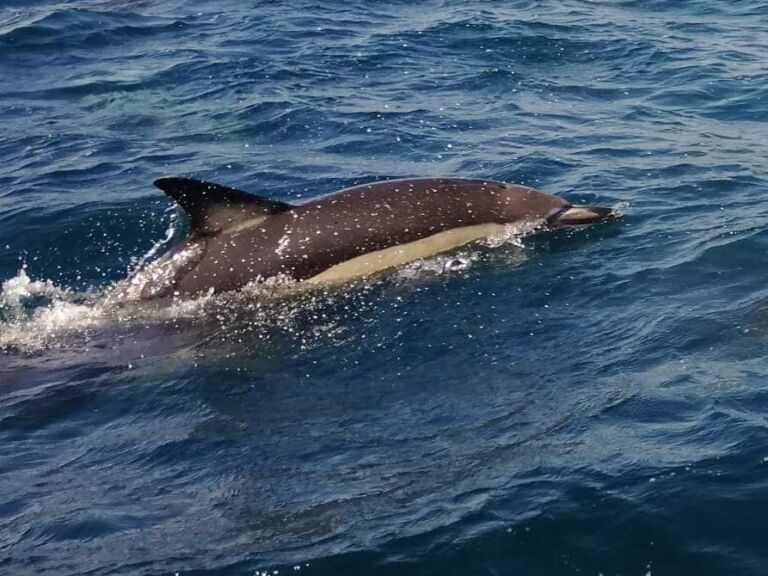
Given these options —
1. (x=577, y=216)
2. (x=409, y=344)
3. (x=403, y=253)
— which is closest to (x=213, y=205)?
(x=403, y=253)

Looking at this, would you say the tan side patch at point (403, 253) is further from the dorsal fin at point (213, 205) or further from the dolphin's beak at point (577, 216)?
the dorsal fin at point (213, 205)

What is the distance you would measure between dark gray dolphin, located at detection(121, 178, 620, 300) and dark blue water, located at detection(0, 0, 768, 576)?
9.7 inches

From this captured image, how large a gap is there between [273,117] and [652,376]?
9.85 metres

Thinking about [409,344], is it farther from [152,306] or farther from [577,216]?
[577,216]

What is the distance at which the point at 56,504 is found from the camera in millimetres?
7527

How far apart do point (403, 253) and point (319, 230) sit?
80 cm

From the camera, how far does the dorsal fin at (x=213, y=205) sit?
34.0ft

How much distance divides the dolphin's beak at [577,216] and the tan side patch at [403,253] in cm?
55

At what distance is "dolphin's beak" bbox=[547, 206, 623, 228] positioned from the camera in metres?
11.8

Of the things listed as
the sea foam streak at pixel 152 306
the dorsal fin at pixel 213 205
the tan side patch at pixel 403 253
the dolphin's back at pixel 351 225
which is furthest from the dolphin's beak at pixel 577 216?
the dorsal fin at pixel 213 205

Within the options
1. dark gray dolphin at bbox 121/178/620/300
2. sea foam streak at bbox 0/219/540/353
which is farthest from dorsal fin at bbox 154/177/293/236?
sea foam streak at bbox 0/219/540/353

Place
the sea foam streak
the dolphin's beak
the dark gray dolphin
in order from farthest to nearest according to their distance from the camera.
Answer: the dolphin's beak, the dark gray dolphin, the sea foam streak

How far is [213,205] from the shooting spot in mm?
10625

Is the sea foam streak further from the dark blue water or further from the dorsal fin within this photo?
the dorsal fin
